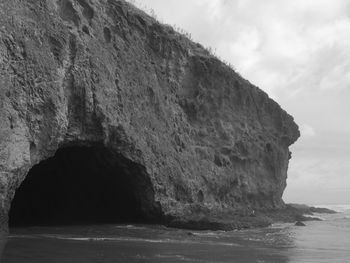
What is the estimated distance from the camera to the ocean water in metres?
12.4

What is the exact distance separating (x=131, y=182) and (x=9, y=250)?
414 inches

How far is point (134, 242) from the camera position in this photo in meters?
16.2

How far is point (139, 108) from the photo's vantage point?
22453mm

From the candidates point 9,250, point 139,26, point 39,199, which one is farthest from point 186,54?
point 9,250

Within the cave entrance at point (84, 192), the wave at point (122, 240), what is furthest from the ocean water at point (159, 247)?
the cave entrance at point (84, 192)

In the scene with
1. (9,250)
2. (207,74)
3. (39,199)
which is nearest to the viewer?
(9,250)

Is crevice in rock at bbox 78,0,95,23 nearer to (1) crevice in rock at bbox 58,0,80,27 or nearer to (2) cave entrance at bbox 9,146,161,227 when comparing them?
(1) crevice in rock at bbox 58,0,80,27

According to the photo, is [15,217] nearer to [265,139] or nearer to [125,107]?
[125,107]

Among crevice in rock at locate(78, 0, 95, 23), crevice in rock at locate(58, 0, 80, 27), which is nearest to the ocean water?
crevice in rock at locate(58, 0, 80, 27)

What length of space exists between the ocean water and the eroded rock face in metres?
2.49

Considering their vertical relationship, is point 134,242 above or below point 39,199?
below

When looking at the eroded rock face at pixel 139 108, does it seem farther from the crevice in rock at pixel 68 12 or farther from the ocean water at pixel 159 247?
the ocean water at pixel 159 247

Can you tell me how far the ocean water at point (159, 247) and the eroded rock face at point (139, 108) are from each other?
2.49m

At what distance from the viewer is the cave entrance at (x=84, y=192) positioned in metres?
22.4
